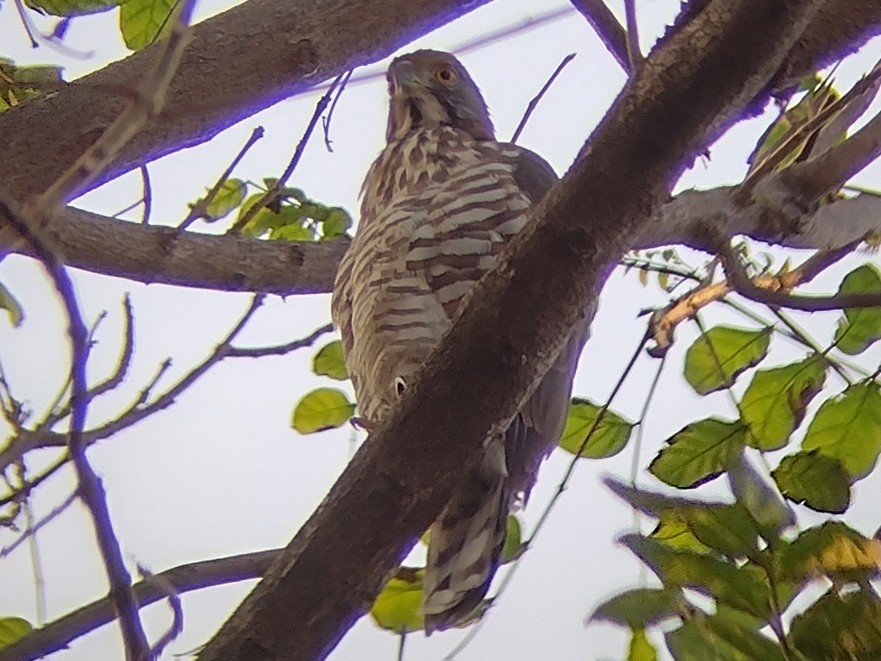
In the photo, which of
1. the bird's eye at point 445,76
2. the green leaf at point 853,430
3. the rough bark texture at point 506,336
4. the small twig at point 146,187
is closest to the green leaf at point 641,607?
the rough bark texture at point 506,336

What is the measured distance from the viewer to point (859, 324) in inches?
63.7

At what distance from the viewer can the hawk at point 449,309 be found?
1590mm

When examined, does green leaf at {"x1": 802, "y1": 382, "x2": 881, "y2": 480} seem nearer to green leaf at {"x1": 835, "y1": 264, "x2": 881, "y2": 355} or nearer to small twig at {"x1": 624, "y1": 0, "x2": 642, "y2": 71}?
green leaf at {"x1": 835, "y1": 264, "x2": 881, "y2": 355}

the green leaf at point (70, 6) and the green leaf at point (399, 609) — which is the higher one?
the green leaf at point (70, 6)

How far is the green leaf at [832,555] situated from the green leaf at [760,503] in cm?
2

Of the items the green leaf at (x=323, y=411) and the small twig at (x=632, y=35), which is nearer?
the small twig at (x=632, y=35)

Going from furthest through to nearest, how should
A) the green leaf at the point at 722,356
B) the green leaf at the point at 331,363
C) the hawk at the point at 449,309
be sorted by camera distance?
the green leaf at the point at 331,363 → the green leaf at the point at 722,356 → the hawk at the point at 449,309

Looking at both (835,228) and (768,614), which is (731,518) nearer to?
(768,614)

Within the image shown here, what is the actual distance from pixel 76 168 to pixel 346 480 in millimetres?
525

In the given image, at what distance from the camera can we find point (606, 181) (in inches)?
40.8

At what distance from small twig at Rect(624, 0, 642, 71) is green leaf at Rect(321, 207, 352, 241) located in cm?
117

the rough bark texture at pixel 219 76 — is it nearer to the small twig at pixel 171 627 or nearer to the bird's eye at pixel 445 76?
the small twig at pixel 171 627

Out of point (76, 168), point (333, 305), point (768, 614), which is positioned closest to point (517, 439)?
point (333, 305)

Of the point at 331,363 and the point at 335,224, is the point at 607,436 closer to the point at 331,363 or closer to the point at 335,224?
the point at 331,363
